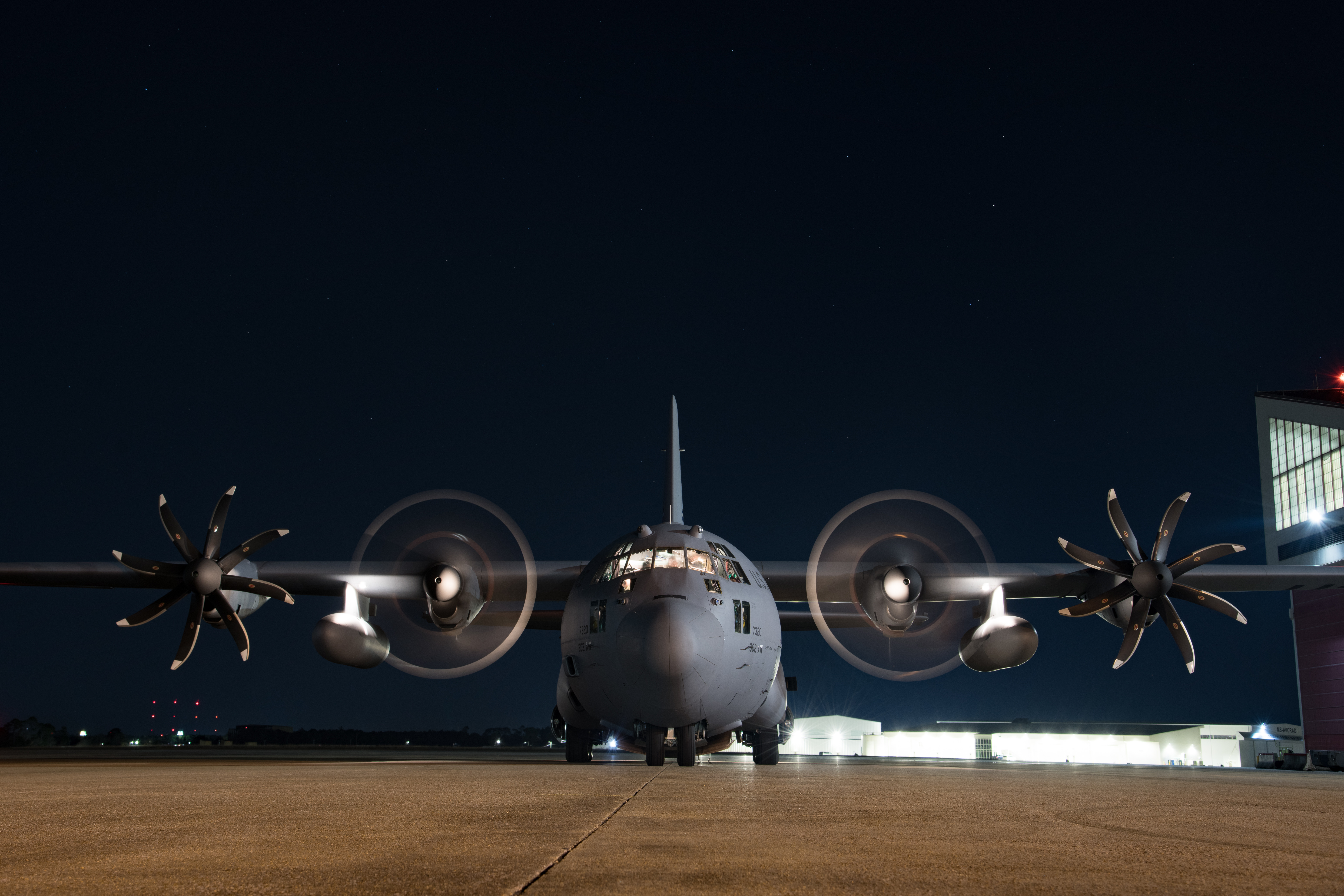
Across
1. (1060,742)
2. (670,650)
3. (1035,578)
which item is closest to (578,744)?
(670,650)

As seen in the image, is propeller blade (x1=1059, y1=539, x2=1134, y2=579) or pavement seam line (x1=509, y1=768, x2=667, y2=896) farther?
propeller blade (x1=1059, y1=539, x2=1134, y2=579)

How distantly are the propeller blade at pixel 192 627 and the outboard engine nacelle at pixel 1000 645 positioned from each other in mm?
16568

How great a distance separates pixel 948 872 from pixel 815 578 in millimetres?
17660

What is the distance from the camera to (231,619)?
762 inches

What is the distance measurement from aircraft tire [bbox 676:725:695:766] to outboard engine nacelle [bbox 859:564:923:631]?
22.0 feet

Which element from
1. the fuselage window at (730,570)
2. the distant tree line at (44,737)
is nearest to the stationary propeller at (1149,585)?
the fuselage window at (730,570)

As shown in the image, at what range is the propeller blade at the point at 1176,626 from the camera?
18.8m

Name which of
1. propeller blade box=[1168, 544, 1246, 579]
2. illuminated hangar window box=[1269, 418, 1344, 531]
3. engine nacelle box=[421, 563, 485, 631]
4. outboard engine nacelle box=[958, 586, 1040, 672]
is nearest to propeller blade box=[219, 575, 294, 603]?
engine nacelle box=[421, 563, 485, 631]

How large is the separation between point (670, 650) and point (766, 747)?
7.55 metres

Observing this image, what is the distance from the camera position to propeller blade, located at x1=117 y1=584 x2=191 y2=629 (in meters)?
18.7

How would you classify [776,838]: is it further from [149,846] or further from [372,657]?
[372,657]

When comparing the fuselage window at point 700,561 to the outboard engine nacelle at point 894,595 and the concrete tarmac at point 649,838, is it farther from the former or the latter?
the outboard engine nacelle at point 894,595

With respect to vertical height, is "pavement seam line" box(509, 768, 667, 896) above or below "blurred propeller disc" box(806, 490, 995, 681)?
below

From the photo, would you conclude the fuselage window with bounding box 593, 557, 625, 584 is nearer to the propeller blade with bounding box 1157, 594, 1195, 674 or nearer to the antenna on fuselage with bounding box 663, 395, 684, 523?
the antenna on fuselage with bounding box 663, 395, 684, 523
